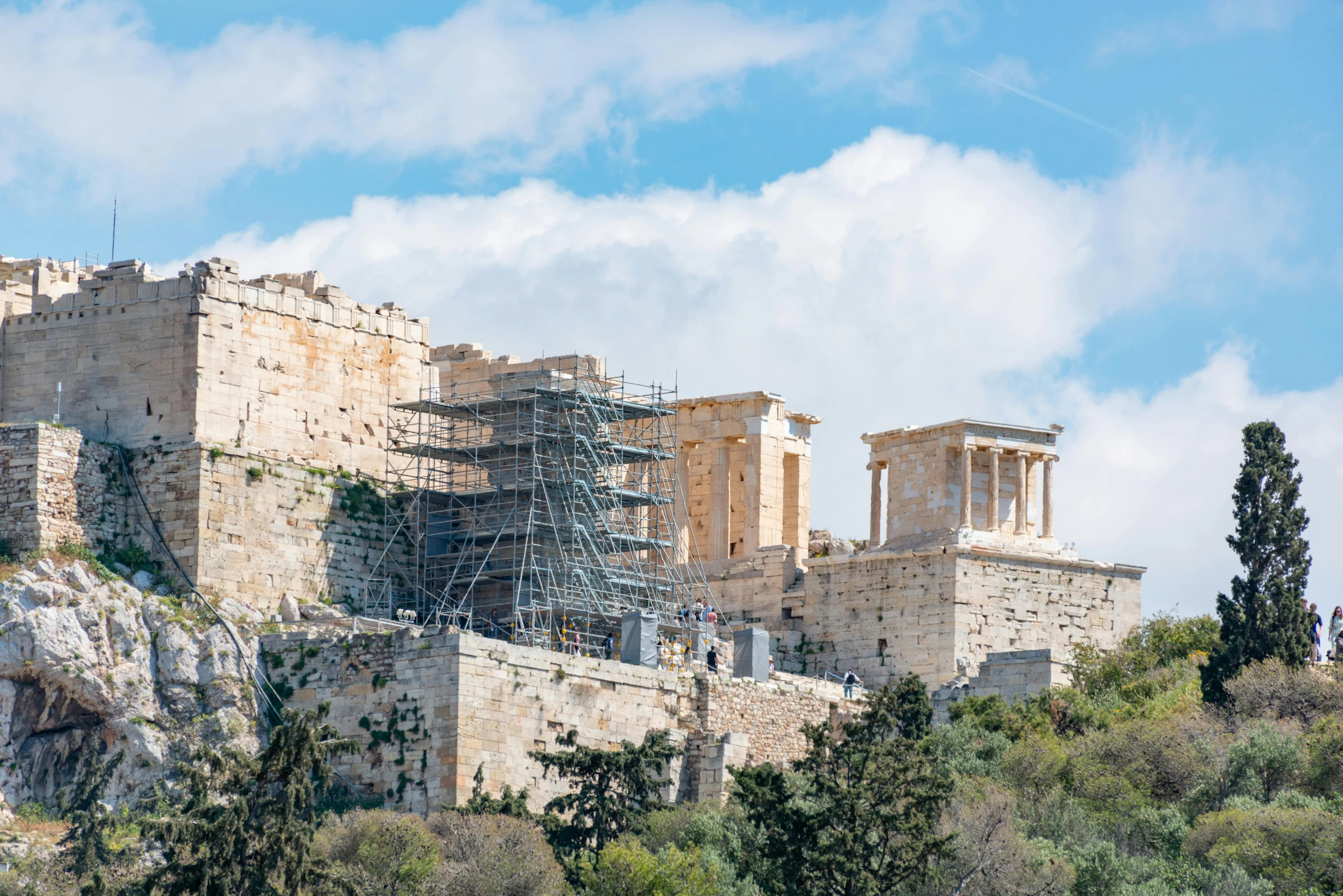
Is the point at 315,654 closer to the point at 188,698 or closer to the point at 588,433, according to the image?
the point at 188,698

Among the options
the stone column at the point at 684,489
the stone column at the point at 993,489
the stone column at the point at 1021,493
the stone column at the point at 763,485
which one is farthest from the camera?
the stone column at the point at 763,485

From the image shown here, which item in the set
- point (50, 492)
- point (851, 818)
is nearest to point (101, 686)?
point (50, 492)

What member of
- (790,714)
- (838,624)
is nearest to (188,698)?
(790,714)

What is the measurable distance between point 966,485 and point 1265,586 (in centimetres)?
966

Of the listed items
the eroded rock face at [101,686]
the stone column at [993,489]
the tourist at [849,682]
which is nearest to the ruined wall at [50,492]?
the eroded rock face at [101,686]

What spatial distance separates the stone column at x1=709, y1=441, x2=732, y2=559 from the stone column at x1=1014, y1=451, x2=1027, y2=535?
721 cm

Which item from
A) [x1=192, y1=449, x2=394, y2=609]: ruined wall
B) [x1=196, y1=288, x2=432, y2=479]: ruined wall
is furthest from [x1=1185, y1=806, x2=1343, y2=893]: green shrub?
[x1=196, y1=288, x2=432, y2=479]: ruined wall

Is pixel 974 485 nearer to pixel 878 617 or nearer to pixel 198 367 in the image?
pixel 878 617

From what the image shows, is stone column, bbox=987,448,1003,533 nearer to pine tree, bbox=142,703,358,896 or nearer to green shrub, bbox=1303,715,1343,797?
green shrub, bbox=1303,715,1343,797

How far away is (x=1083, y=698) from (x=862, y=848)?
14.5m

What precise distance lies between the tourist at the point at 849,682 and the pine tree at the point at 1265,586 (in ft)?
24.8

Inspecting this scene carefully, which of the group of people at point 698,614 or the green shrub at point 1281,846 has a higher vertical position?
the group of people at point 698,614

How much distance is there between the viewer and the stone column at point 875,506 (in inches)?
2886

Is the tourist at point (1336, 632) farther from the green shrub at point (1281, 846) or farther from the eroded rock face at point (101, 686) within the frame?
the eroded rock face at point (101, 686)
